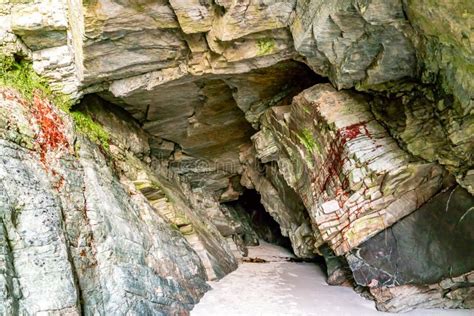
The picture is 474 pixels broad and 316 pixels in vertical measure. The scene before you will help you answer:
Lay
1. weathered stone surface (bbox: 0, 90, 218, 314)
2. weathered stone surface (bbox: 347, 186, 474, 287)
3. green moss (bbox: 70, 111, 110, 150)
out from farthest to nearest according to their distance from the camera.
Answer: green moss (bbox: 70, 111, 110, 150)
weathered stone surface (bbox: 347, 186, 474, 287)
weathered stone surface (bbox: 0, 90, 218, 314)

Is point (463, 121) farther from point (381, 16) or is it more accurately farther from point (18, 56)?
point (18, 56)

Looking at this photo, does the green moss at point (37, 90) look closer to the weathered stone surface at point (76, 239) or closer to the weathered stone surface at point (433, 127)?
the weathered stone surface at point (76, 239)

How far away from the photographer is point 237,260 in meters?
12.2

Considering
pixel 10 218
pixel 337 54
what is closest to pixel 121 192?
pixel 10 218

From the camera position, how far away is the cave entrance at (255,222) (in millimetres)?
15992

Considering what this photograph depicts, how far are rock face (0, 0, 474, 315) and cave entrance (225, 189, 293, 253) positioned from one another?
4.82 meters

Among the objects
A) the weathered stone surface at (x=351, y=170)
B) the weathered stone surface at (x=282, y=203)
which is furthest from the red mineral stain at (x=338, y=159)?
the weathered stone surface at (x=282, y=203)

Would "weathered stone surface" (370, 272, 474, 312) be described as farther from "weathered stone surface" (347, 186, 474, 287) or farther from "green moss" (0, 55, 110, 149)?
"green moss" (0, 55, 110, 149)

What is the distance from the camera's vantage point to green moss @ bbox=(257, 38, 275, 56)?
875cm

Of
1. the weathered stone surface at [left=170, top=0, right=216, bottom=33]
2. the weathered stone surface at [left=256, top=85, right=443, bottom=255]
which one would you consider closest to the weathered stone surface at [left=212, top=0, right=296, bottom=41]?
the weathered stone surface at [left=170, top=0, right=216, bottom=33]

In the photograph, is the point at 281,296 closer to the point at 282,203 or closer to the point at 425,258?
the point at 425,258

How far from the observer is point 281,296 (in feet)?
29.2

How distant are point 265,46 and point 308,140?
2.45 meters

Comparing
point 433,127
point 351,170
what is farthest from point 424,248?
point 433,127
